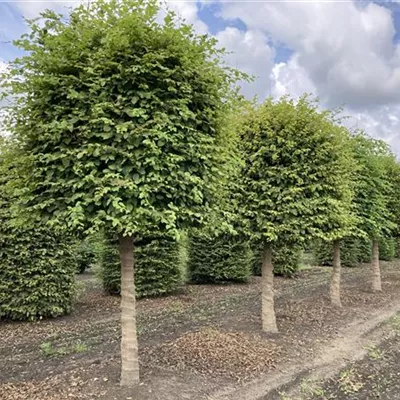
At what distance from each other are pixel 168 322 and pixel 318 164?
12.0 feet

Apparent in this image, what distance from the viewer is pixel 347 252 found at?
16828 millimetres

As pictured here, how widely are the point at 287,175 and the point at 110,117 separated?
306 centimetres

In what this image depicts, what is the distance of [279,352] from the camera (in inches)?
207

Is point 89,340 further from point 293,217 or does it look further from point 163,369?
point 293,217

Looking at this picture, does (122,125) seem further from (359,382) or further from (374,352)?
(374,352)

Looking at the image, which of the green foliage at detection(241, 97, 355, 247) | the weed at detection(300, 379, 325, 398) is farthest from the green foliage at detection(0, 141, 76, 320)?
the weed at detection(300, 379, 325, 398)

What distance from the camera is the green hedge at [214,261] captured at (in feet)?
37.6

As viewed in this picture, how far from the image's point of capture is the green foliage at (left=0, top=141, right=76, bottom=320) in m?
6.64

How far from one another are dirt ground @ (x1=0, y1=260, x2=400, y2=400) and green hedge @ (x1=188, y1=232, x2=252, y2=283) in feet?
7.09

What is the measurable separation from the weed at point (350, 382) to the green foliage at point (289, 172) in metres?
1.80

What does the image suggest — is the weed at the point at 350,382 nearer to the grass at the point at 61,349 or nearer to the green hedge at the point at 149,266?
the grass at the point at 61,349

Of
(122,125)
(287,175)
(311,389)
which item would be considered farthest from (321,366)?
(122,125)

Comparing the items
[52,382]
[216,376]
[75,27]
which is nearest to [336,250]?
[216,376]

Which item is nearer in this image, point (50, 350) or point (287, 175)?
point (50, 350)
